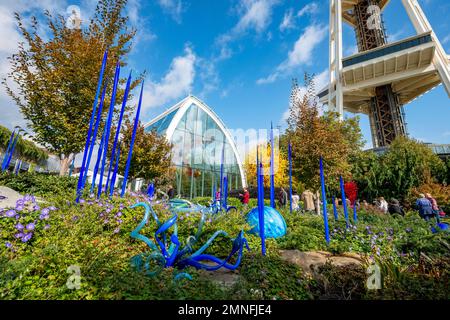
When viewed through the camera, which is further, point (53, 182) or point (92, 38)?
point (92, 38)

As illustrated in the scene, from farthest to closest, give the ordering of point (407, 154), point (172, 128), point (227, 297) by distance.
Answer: point (172, 128)
point (407, 154)
point (227, 297)

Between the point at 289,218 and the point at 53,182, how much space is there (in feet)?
24.6

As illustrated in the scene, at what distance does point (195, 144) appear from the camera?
22.0 meters

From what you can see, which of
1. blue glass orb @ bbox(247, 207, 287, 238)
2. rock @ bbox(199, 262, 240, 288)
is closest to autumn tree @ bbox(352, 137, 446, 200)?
blue glass orb @ bbox(247, 207, 287, 238)

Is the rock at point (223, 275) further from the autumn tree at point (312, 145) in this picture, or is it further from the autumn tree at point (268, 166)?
the autumn tree at point (268, 166)

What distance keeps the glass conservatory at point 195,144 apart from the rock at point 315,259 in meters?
15.1

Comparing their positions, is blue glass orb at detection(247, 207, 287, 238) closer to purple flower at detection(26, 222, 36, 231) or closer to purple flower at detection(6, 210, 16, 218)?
purple flower at detection(26, 222, 36, 231)

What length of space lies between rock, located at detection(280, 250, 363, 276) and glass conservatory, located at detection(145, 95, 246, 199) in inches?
594

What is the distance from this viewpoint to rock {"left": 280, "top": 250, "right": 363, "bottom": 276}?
11.7ft

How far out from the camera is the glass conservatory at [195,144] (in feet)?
66.8

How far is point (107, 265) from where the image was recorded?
2.54m

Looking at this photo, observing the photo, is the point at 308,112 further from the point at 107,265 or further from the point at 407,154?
the point at 407,154

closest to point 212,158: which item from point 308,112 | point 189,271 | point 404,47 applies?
point 308,112

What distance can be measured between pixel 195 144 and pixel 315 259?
742 inches
